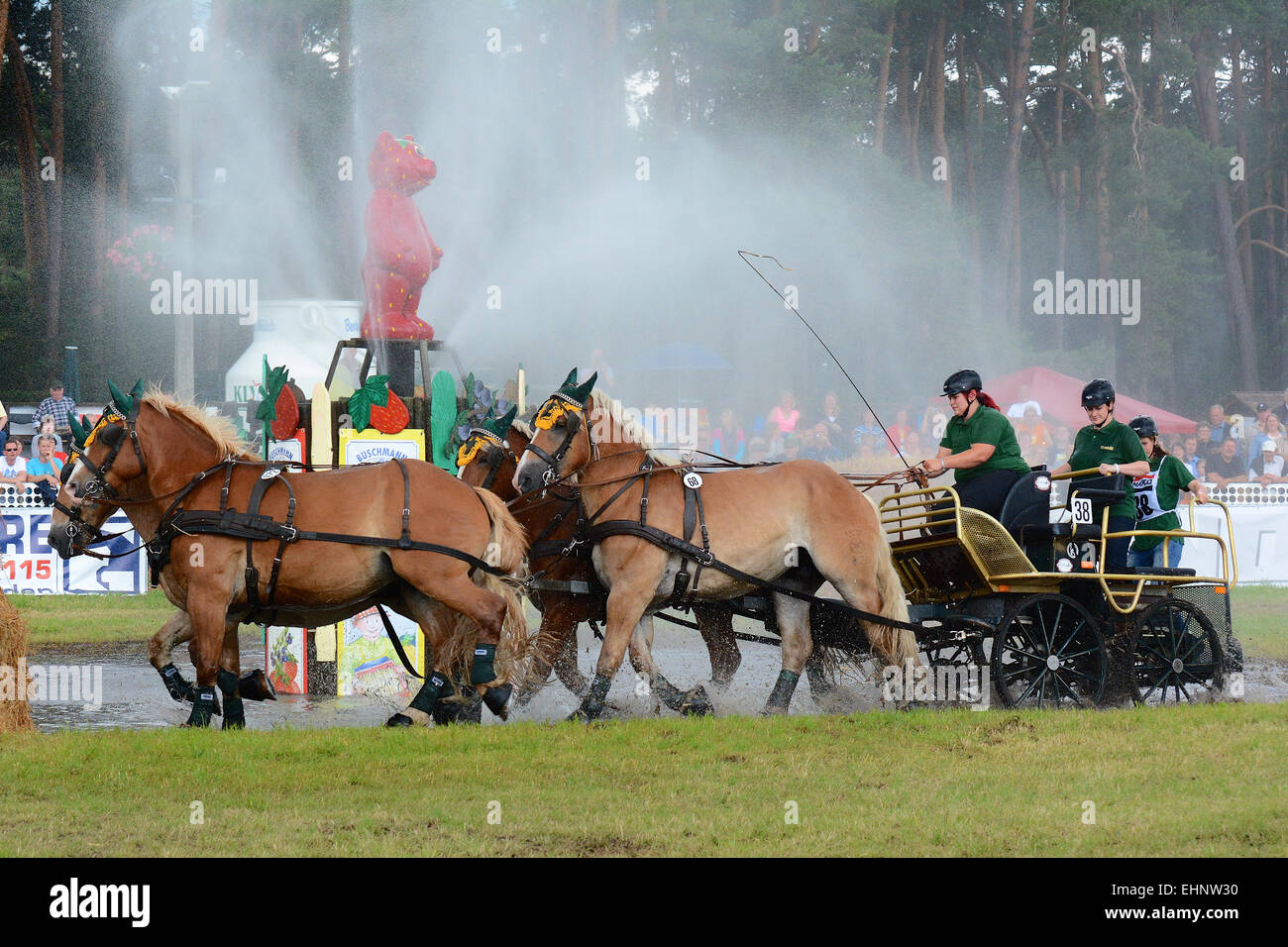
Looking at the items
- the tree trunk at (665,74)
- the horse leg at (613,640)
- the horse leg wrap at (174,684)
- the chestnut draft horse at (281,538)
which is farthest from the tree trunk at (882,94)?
the horse leg wrap at (174,684)

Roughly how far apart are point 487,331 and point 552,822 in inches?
1079

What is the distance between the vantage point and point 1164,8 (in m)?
39.8

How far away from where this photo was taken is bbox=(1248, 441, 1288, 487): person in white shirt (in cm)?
2203

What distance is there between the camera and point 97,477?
28.6 ft

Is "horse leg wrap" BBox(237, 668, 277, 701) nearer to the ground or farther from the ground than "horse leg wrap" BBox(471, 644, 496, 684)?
nearer to the ground

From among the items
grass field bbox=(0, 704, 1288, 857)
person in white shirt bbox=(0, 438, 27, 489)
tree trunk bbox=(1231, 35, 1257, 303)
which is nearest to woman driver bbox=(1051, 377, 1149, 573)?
grass field bbox=(0, 704, 1288, 857)

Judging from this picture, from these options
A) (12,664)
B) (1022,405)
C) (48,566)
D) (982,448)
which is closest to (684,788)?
(982,448)

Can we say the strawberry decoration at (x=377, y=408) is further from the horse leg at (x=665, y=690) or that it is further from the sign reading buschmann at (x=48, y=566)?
the sign reading buschmann at (x=48, y=566)

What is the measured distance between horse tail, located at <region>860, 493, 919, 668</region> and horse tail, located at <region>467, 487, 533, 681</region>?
2.30 meters

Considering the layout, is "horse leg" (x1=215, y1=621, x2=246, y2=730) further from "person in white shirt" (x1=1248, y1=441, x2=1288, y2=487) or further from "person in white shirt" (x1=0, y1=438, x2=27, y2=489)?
"person in white shirt" (x1=1248, y1=441, x2=1288, y2=487)

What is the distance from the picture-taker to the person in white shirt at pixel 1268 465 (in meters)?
22.0
